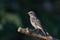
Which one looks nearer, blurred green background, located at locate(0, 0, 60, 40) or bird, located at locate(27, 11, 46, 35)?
bird, located at locate(27, 11, 46, 35)

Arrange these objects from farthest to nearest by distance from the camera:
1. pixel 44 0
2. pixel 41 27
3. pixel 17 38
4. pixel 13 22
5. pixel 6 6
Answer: pixel 44 0, pixel 17 38, pixel 6 6, pixel 13 22, pixel 41 27

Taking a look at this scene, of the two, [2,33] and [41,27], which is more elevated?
[2,33]

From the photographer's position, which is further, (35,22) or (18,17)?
(18,17)

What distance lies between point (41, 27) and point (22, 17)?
302 cm

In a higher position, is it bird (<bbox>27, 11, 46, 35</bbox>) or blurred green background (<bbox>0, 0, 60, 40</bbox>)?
blurred green background (<bbox>0, 0, 60, 40</bbox>)

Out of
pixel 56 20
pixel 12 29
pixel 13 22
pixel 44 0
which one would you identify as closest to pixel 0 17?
pixel 13 22

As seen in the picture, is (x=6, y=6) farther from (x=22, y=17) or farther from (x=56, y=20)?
(x=56, y=20)

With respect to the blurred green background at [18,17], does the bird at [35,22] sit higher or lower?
lower

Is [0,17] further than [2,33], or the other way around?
[2,33]

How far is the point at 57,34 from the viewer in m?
7.50

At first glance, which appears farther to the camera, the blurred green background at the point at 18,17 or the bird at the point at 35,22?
the blurred green background at the point at 18,17

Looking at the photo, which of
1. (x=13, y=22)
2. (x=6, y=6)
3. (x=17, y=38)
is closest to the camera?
(x=13, y=22)

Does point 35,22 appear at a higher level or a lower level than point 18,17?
lower

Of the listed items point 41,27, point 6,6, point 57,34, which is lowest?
point 41,27
